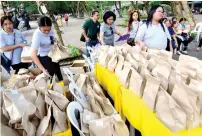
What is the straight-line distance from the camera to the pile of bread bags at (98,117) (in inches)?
58.1

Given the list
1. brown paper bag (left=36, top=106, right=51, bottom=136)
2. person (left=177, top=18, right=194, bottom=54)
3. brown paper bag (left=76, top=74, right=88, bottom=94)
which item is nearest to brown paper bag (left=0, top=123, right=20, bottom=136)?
brown paper bag (left=36, top=106, right=51, bottom=136)

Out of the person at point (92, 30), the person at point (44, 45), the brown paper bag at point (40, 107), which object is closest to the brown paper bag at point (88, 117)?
the brown paper bag at point (40, 107)

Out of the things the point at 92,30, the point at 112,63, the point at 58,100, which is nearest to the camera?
the point at 58,100

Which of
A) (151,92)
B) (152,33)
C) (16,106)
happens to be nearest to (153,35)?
(152,33)

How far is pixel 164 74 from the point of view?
1.77 metres

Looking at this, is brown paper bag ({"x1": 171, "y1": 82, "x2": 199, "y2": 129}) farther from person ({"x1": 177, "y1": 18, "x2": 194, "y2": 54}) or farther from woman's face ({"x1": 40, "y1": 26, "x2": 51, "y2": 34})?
person ({"x1": 177, "y1": 18, "x2": 194, "y2": 54})

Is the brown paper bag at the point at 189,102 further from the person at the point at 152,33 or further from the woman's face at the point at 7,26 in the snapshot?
the woman's face at the point at 7,26

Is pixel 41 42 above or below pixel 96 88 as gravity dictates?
above

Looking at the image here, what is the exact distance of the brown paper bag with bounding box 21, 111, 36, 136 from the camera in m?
1.47

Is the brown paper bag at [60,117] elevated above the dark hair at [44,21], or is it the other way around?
the dark hair at [44,21]

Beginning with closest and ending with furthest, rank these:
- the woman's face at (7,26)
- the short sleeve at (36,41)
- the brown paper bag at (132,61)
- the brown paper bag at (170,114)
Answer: the brown paper bag at (170,114), the brown paper bag at (132,61), the short sleeve at (36,41), the woman's face at (7,26)

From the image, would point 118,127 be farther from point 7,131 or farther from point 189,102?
point 7,131

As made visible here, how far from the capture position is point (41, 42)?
2.89 meters

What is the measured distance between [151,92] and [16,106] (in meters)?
0.91
